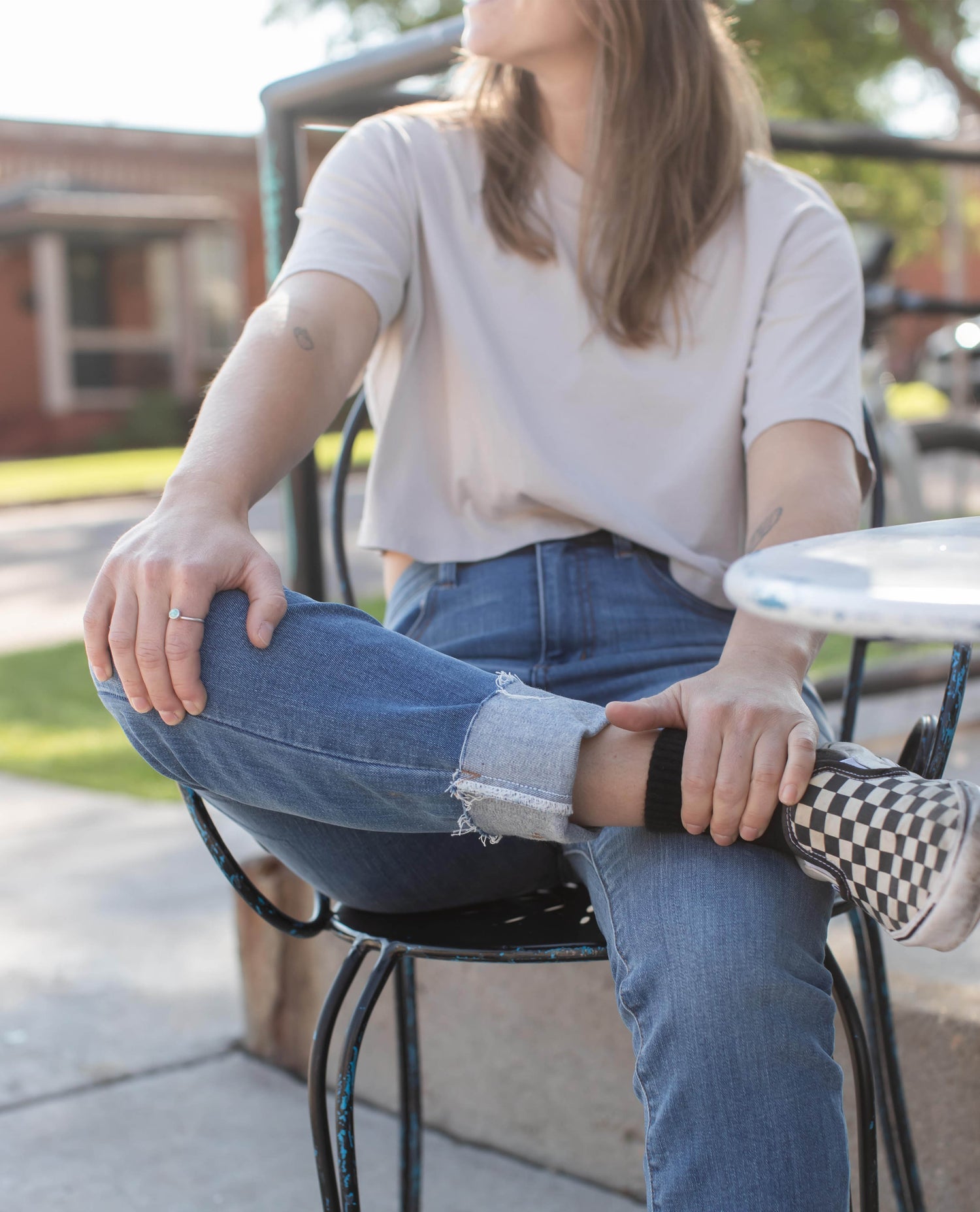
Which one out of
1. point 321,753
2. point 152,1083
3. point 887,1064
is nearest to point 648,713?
point 321,753

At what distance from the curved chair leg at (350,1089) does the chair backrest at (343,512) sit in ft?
1.59

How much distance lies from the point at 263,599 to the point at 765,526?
0.55 metres

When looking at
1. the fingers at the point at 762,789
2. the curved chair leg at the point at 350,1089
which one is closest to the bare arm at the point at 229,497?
the curved chair leg at the point at 350,1089

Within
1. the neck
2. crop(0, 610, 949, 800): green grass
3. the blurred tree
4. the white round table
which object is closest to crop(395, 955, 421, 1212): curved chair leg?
the white round table

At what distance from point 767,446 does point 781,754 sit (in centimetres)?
48

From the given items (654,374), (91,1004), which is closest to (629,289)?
(654,374)

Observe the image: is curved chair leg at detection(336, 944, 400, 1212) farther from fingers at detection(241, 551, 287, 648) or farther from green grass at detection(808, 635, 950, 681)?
green grass at detection(808, 635, 950, 681)

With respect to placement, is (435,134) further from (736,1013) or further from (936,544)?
(736,1013)

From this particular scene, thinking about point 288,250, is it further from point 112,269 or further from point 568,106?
point 112,269

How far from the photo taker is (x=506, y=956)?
1.18m

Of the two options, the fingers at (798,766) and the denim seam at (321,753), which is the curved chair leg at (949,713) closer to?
the fingers at (798,766)

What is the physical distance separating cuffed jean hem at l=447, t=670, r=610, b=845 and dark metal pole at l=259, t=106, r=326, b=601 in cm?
94

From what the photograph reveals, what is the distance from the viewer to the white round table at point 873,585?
697mm

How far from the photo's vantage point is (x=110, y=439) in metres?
18.5
